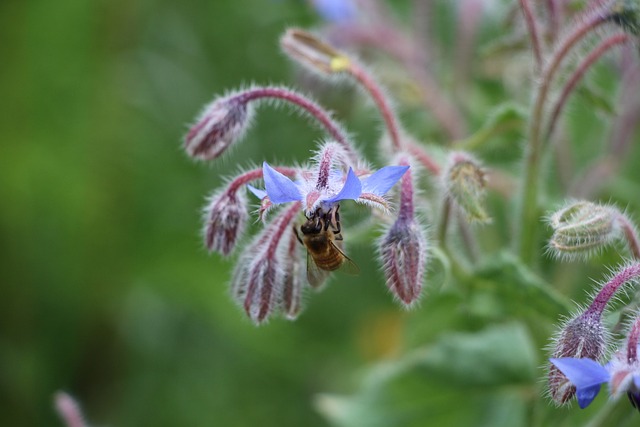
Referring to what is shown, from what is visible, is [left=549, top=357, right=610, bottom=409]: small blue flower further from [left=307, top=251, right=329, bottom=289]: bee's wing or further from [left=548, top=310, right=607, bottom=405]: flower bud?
[left=307, top=251, right=329, bottom=289]: bee's wing

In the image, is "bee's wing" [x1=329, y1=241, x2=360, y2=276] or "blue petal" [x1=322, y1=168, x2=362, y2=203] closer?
"blue petal" [x1=322, y1=168, x2=362, y2=203]

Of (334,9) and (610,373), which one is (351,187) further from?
(334,9)

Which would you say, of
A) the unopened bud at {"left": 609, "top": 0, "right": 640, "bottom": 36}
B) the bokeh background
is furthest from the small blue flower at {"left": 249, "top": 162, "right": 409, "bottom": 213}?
the bokeh background

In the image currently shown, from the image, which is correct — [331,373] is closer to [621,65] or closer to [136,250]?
[136,250]

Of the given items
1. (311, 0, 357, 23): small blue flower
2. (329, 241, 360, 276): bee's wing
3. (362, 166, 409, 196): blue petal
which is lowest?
(362, 166, 409, 196): blue petal

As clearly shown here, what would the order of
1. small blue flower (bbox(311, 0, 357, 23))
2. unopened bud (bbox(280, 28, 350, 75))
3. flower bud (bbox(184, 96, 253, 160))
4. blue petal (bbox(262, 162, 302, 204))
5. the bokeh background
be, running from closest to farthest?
1. blue petal (bbox(262, 162, 302, 204))
2. flower bud (bbox(184, 96, 253, 160))
3. unopened bud (bbox(280, 28, 350, 75))
4. small blue flower (bbox(311, 0, 357, 23))
5. the bokeh background

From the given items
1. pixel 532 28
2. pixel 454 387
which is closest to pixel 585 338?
pixel 532 28

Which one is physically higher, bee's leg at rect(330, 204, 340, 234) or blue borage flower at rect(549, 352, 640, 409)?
bee's leg at rect(330, 204, 340, 234)


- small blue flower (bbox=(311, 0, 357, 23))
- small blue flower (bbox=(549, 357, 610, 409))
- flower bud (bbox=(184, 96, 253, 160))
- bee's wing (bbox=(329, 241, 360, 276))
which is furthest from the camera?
small blue flower (bbox=(311, 0, 357, 23))

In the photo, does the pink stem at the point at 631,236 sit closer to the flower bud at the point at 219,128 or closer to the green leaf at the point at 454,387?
the green leaf at the point at 454,387
